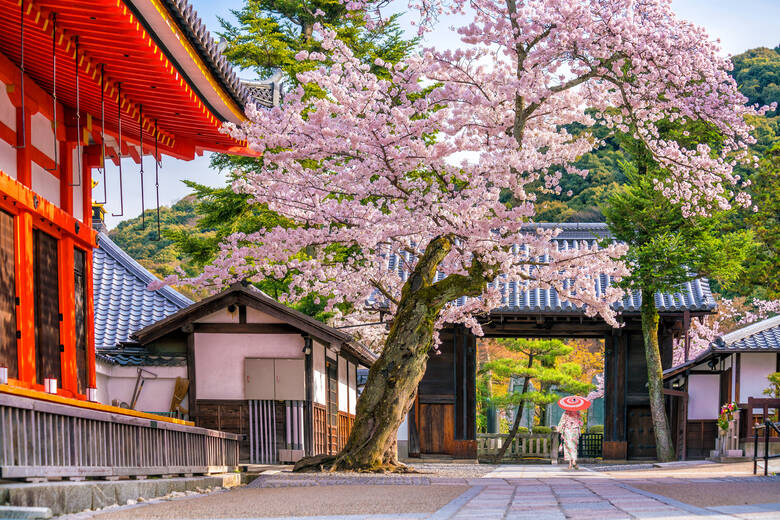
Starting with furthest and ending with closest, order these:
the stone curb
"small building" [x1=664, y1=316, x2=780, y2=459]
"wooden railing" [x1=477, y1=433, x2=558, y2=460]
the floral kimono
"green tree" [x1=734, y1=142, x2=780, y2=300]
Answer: "wooden railing" [x1=477, y1=433, x2=558, y2=460] → "green tree" [x1=734, y1=142, x2=780, y2=300] → "small building" [x1=664, y1=316, x2=780, y2=459] → the floral kimono → the stone curb

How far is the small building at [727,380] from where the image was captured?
21.8 m

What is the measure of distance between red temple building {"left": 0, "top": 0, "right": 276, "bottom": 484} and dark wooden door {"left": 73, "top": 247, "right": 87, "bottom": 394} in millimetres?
28

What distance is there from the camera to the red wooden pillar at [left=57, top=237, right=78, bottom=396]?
40.6 ft

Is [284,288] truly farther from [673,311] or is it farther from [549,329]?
[673,311]

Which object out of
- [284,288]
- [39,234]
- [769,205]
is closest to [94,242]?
[39,234]

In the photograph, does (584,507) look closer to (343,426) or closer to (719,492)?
(719,492)

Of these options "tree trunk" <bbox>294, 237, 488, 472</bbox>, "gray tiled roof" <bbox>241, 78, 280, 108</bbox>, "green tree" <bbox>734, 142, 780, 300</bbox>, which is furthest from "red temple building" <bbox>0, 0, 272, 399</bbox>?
"green tree" <bbox>734, 142, 780, 300</bbox>

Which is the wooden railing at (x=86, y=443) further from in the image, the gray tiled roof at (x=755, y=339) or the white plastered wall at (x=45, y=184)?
the gray tiled roof at (x=755, y=339)

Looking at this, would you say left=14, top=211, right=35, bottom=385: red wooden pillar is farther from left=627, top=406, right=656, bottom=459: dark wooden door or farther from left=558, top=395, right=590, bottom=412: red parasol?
left=627, top=406, right=656, bottom=459: dark wooden door

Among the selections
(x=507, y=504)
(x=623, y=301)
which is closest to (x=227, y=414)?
(x=507, y=504)

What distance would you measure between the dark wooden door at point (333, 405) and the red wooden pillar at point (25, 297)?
9573mm

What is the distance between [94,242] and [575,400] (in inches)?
448

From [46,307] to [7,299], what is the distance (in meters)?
1.33

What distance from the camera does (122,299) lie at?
19781 mm
